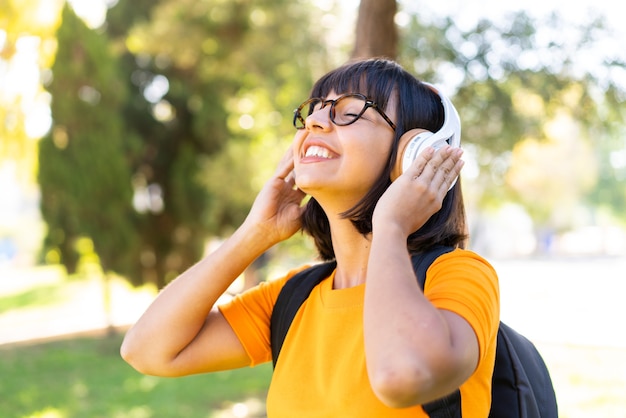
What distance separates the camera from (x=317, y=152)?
70.9 inches

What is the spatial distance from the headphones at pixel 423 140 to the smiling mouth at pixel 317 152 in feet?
0.58

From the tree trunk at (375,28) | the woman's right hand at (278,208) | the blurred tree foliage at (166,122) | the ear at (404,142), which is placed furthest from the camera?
the blurred tree foliage at (166,122)

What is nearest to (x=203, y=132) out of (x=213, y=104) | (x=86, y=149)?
(x=213, y=104)

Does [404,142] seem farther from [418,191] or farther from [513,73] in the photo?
[513,73]

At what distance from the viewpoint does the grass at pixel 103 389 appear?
7.33 m

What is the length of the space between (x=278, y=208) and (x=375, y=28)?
2824 mm

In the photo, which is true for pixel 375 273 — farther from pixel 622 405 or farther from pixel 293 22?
pixel 293 22

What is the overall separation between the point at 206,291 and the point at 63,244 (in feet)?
33.1

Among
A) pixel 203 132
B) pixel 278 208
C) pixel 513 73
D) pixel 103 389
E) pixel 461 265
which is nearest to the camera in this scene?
pixel 461 265

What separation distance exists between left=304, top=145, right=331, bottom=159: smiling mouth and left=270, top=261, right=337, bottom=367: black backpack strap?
1.18ft

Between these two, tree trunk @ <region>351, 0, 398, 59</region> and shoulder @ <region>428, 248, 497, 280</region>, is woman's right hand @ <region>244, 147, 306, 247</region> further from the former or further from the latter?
tree trunk @ <region>351, 0, 398, 59</region>

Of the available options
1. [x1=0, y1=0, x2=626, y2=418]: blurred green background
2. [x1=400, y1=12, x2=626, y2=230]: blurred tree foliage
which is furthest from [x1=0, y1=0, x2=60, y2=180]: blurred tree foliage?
[x1=400, y1=12, x2=626, y2=230]: blurred tree foliage

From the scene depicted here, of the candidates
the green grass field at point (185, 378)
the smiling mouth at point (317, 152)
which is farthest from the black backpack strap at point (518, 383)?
the green grass field at point (185, 378)

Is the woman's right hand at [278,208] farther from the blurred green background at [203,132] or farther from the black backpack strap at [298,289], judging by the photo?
the blurred green background at [203,132]
